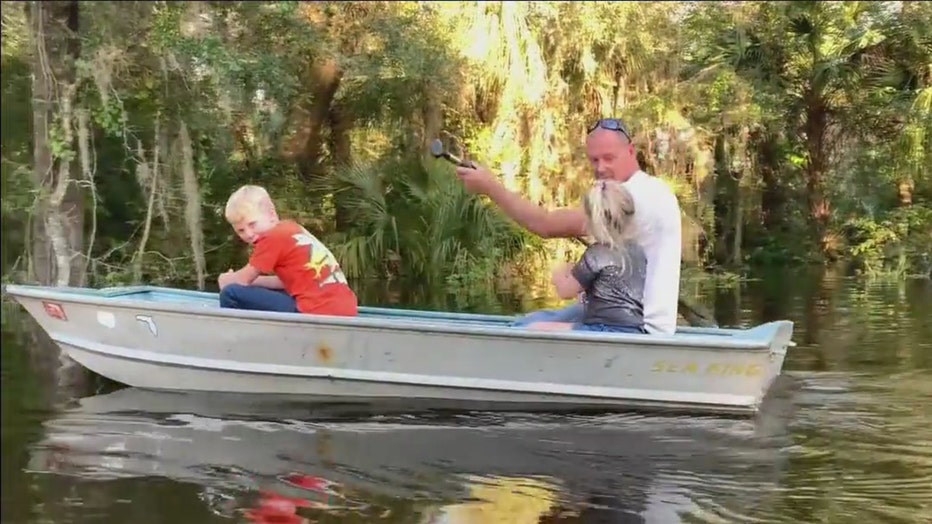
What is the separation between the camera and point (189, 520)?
2957mm

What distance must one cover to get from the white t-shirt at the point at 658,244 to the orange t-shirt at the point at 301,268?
135 cm

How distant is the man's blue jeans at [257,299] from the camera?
4535 millimetres

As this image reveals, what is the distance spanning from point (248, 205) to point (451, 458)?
1.49m

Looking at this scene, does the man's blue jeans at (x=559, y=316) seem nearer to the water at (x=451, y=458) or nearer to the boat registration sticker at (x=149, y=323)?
the water at (x=451, y=458)

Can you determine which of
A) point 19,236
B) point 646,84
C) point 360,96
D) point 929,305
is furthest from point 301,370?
point 646,84

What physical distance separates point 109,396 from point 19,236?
6.02 feet

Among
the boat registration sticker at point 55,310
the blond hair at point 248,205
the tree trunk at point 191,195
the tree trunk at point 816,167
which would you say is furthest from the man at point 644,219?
the tree trunk at point 191,195

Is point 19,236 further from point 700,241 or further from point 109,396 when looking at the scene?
point 700,241

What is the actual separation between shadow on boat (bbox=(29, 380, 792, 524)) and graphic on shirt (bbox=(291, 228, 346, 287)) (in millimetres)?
565

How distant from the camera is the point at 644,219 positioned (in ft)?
13.2

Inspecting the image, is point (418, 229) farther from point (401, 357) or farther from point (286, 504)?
point (286, 504)

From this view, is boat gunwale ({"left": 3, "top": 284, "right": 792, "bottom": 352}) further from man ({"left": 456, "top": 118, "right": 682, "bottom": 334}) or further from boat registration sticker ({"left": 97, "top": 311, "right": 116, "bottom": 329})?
man ({"left": 456, "top": 118, "right": 682, "bottom": 334})

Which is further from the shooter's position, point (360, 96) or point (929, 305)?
point (360, 96)

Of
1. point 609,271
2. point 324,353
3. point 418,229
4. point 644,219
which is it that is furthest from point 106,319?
point 418,229
